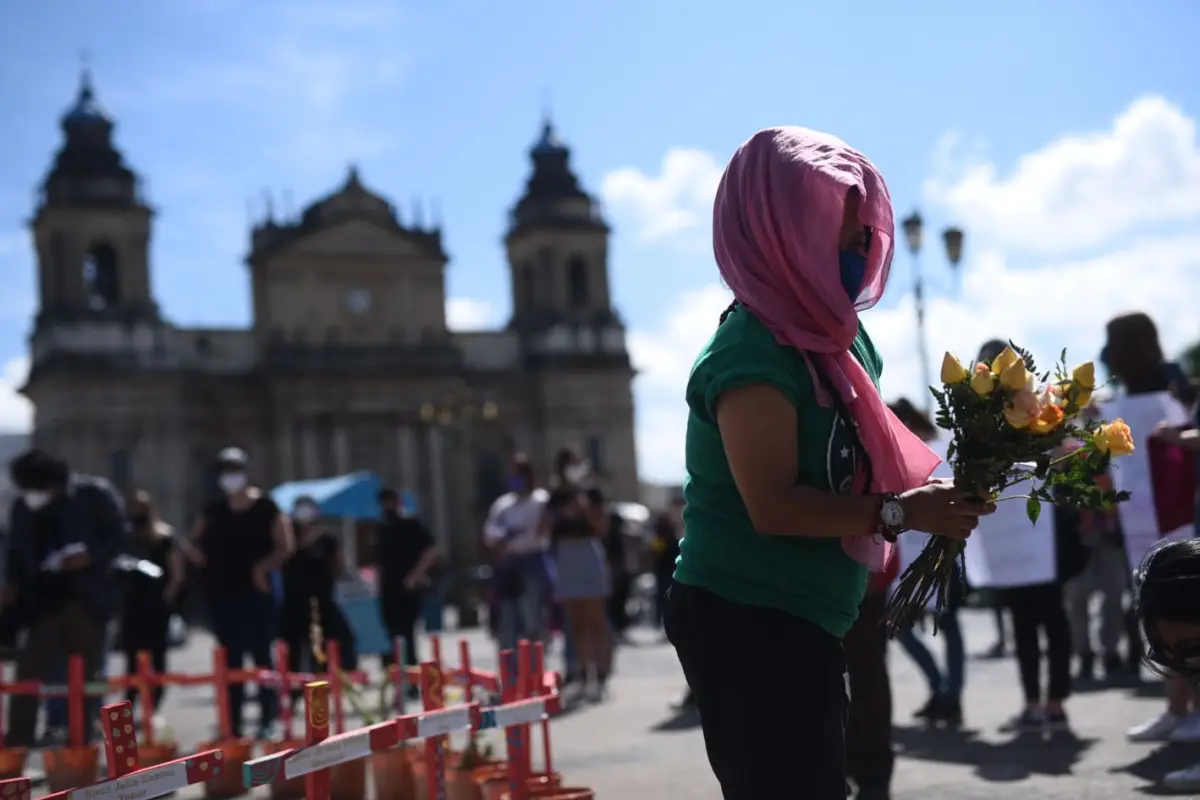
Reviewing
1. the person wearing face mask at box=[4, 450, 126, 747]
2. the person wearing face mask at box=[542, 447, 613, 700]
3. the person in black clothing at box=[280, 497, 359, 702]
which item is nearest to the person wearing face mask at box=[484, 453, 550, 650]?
the person wearing face mask at box=[542, 447, 613, 700]

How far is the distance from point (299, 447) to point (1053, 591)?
5133 centimetres

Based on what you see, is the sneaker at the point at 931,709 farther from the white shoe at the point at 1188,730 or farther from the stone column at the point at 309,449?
the stone column at the point at 309,449

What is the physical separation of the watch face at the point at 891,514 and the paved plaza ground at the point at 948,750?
35 centimetres

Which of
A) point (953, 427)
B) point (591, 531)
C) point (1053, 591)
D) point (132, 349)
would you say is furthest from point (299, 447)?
point (953, 427)

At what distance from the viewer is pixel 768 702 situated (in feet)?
9.88

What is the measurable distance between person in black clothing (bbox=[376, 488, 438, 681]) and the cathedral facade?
39.5 metres

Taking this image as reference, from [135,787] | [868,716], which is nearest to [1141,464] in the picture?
[868,716]

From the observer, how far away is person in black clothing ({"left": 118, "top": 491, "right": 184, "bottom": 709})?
→ 12.0 meters

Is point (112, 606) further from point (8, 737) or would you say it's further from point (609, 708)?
point (609, 708)

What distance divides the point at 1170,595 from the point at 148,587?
33.5 ft

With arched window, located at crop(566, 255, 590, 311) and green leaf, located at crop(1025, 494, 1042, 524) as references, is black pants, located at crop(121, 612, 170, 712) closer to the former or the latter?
green leaf, located at crop(1025, 494, 1042, 524)

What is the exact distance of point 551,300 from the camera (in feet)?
211

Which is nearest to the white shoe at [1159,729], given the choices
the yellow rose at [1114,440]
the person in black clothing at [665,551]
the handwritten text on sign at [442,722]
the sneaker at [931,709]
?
the sneaker at [931,709]

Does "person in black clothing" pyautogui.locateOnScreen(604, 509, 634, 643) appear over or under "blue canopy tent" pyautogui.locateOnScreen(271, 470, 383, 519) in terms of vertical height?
under
